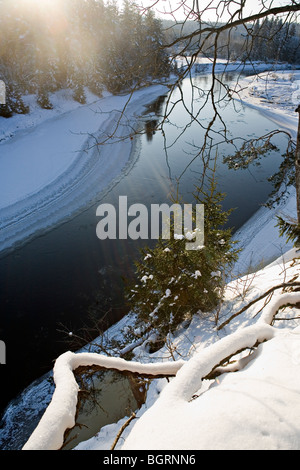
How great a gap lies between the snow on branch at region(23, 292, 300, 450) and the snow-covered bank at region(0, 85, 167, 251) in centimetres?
1006

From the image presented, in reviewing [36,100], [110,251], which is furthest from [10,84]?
[110,251]

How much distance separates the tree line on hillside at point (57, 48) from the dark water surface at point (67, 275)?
1038 cm

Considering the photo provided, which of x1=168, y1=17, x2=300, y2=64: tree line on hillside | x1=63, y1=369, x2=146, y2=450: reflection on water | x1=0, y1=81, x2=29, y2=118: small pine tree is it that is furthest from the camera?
x1=0, y1=81, x2=29, y2=118: small pine tree

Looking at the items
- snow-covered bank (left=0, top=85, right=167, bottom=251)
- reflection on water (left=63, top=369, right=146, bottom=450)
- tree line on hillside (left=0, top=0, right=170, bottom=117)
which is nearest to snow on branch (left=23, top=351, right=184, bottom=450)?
reflection on water (left=63, top=369, right=146, bottom=450)

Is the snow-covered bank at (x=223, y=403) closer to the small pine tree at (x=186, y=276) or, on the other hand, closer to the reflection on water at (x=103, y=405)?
the reflection on water at (x=103, y=405)

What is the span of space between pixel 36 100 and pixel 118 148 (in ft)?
37.3

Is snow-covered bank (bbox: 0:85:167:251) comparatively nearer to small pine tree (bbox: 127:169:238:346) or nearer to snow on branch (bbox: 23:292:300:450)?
small pine tree (bbox: 127:169:238:346)

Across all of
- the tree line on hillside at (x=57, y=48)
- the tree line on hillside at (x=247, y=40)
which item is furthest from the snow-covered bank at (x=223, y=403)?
the tree line on hillside at (x=57, y=48)

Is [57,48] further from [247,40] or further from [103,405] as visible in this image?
[247,40]

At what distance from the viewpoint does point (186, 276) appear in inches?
291

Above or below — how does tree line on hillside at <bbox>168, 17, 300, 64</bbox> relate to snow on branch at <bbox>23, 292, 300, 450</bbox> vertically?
above

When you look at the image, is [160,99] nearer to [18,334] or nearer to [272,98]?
[272,98]

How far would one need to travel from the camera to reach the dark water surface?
849 centimetres

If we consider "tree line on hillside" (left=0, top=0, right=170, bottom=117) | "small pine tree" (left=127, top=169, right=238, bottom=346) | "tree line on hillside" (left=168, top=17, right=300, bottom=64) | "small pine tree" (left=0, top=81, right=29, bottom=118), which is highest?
"tree line on hillside" (left=0, top=0, right=170, bottom=117)
